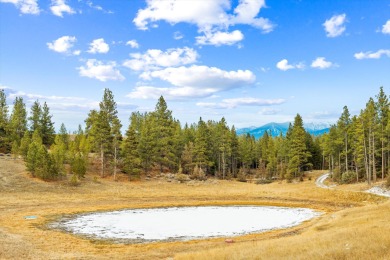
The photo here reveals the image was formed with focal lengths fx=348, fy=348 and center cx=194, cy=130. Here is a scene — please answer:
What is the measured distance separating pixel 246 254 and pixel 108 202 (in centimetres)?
3142

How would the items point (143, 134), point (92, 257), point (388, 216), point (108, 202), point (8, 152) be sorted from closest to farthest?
point (92, 257) < point (388, 216) < point (108, 202) < point (143, 134) < point (8, 152)

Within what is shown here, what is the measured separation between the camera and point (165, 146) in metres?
74.6

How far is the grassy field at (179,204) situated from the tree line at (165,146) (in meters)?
4.16

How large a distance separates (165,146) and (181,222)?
4198cm

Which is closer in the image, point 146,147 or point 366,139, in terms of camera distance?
point 366,139

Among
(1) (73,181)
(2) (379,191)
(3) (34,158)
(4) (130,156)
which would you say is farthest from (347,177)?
(3) (34,158)

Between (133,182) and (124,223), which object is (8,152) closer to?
(133,182)

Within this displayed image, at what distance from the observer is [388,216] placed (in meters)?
26.8

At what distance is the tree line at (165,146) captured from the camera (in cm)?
5784

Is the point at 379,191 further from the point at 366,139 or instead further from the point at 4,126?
the point at 4,126

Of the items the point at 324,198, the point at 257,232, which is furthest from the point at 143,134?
the point at 257,232

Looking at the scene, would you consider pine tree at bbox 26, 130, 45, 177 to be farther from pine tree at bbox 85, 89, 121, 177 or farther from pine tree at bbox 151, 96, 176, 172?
pine tree at bbox 151, 96, 176, 172

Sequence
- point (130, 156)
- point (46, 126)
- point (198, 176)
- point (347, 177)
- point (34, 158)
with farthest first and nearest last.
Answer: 1. point (46, 126)
2. point (198, 176)
3. point (130, 156)
4. point (347, 177)
5. point (34, 158)

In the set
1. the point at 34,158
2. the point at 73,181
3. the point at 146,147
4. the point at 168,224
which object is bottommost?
the point at 168,224
